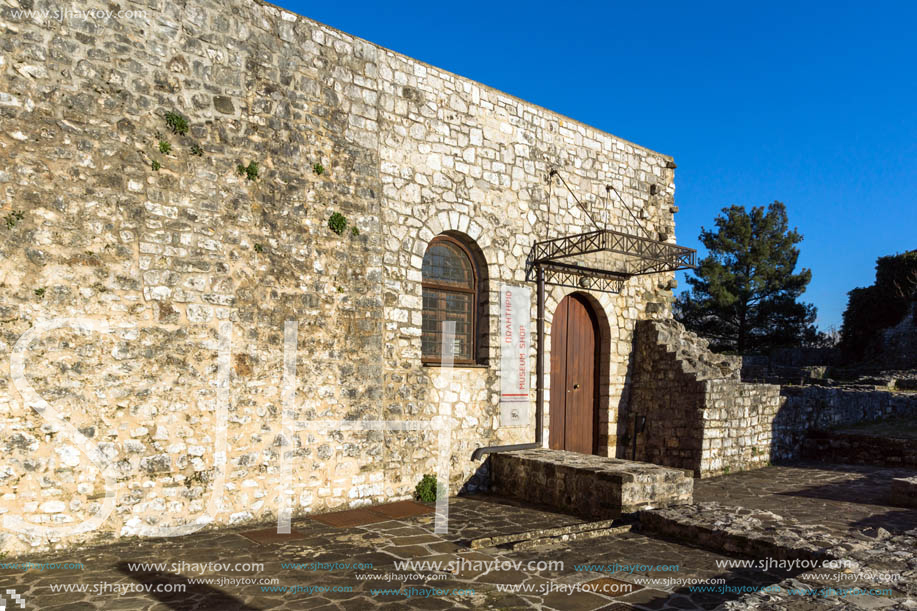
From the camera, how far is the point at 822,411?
12992 mm

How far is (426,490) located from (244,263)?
3.54 meters

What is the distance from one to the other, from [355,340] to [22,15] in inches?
172

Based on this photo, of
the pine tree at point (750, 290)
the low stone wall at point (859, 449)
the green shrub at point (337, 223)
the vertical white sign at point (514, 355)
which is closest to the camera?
the green shrub at point (337, 223)

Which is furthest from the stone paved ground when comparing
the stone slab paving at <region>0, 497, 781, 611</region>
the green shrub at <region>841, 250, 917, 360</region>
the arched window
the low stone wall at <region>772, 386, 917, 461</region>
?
the green shrub at <region>841, 250, 917, 360</region>

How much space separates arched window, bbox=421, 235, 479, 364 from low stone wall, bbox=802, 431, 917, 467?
8.03 meters

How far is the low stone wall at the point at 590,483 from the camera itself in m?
6.80

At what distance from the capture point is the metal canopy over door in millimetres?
9883

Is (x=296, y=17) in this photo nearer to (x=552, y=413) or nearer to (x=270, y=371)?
(x=270, y=371)

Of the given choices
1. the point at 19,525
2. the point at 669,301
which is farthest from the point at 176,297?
the point at 669,301

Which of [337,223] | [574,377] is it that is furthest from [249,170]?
[574,377]

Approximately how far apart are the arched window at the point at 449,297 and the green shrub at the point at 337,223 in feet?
4.57

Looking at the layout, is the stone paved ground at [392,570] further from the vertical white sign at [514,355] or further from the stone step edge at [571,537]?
the vertical white sign at [514,355]

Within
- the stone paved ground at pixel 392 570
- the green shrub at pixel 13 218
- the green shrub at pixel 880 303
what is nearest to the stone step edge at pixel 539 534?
the stone paved ground at pixel 392 570

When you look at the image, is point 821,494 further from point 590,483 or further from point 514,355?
point 514,355
